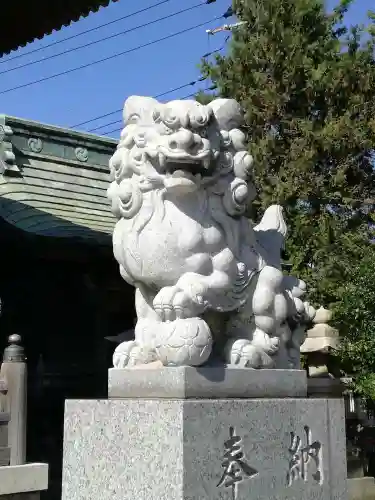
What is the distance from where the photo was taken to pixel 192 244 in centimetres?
332

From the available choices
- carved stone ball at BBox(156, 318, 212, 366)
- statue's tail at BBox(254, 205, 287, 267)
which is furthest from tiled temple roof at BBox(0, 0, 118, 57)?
carved stone ball at BBox(156, 318, 212, 366)

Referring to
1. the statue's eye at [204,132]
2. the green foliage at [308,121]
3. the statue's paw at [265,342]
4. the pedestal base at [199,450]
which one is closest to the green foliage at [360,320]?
the green foliage at [308,121]

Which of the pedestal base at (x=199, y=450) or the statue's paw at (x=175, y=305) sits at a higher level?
the statue's paw at (x=175, y=305)

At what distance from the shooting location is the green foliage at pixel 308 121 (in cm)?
956

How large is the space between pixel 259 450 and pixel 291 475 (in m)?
0.25

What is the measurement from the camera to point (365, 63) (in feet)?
33.1

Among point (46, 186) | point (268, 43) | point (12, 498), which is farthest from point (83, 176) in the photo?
point (12, 498)

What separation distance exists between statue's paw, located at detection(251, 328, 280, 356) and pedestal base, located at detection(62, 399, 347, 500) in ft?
0.80

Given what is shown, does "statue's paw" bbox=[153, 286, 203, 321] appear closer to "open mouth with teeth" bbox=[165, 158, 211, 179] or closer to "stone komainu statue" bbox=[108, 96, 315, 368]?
"stone komainu statue" bbox=[108, 96, 315, 368]

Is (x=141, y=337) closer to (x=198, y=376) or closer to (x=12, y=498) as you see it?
(x=198, y=376)

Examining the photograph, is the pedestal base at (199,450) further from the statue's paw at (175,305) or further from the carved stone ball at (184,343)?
the statue's paw at (175,305)

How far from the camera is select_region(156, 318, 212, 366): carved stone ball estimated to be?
3.12 metres

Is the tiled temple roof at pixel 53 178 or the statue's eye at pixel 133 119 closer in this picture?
the statue's eye at pixel 133 119

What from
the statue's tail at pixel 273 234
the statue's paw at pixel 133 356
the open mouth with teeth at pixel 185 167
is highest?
the open mouth with teeth at pixel 185 167
